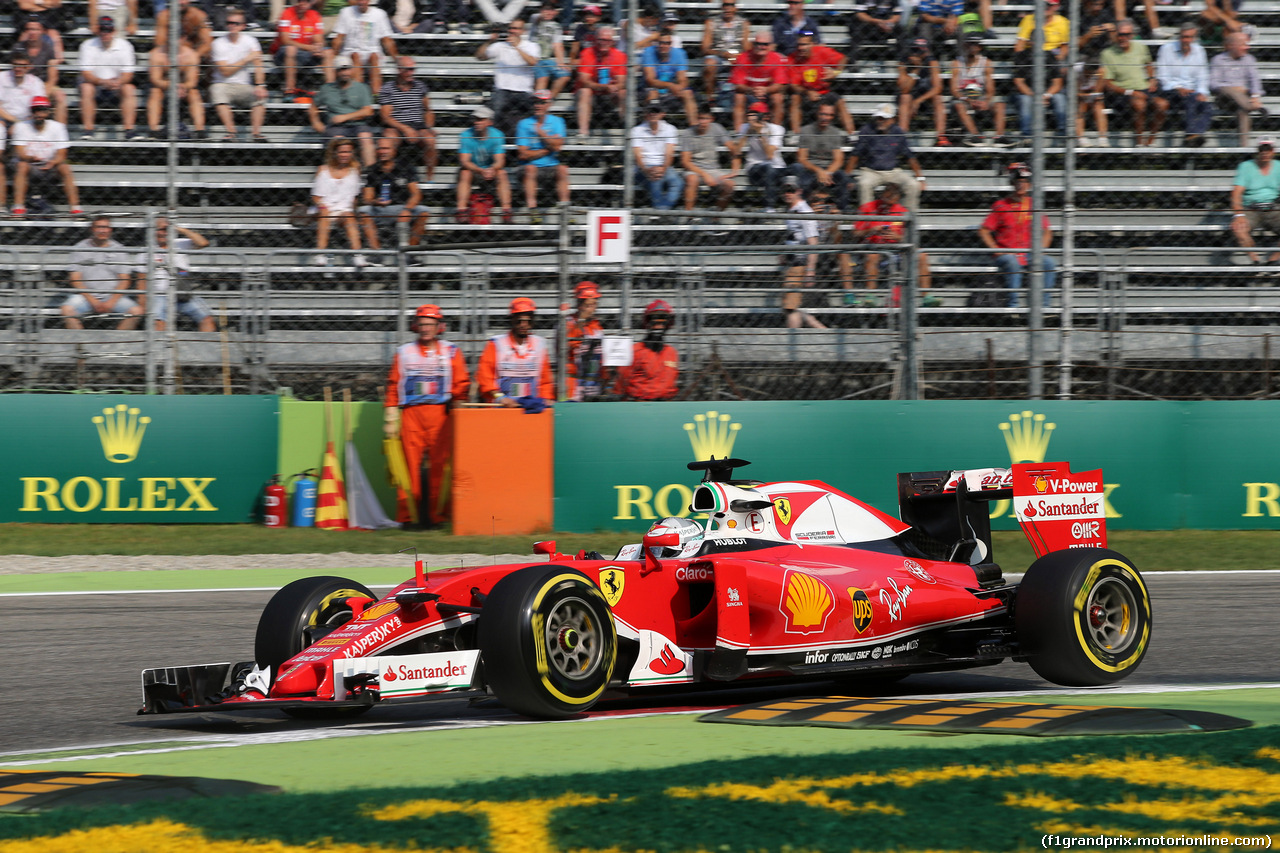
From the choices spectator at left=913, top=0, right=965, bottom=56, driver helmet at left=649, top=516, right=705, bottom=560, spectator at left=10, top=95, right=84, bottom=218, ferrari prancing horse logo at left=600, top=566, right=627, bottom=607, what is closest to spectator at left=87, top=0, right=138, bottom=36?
spectator at left=10, top=95, right=84, bottom=218

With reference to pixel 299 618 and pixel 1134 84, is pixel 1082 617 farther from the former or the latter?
pixel 1134 84

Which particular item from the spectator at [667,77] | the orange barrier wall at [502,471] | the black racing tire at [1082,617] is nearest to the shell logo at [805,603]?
the black racing tire at [1082,617]

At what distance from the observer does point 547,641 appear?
5801mm

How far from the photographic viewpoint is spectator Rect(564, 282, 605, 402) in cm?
1272

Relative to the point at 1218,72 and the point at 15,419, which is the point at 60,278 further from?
the point at 1218,72

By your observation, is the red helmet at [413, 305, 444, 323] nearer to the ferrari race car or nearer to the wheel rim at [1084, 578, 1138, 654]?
the ferrari race car

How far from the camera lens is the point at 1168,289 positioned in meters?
14.1

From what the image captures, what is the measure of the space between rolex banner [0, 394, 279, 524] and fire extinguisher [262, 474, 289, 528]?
8.2 inches

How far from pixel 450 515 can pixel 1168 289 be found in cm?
711

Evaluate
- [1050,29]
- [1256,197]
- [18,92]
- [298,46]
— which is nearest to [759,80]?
[1050,29]

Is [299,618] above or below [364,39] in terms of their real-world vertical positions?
below

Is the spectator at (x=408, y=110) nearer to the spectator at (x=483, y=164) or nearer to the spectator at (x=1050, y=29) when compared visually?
the spectator at (x=483, y=164)

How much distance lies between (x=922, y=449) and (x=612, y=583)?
7251 mm

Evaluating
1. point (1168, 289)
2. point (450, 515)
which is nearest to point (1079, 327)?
point (1168, 289)
